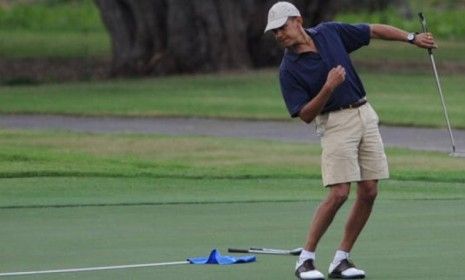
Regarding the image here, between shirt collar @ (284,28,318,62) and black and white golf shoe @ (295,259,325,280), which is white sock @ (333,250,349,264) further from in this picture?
shirt collar @ (284,28,318,62)

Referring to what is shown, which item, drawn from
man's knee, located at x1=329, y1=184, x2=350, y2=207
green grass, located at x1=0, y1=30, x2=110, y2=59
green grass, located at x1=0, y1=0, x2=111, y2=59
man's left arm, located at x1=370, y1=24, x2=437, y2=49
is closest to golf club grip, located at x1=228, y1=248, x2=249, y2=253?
man's knee, located at x1=329, y1=184, x2=350, y2=207

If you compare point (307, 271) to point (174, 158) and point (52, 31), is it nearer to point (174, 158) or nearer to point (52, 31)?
point (174, 158)

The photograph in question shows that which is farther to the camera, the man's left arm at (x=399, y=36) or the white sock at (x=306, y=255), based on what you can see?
the man's left arm at (x=399, y=36)

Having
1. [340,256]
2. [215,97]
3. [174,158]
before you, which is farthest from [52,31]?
[340,256]

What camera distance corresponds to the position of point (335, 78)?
406 inches

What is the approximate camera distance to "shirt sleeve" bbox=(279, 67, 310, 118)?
10523 millimetres

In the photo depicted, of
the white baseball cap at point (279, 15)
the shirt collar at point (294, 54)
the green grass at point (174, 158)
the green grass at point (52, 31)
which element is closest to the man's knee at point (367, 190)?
the shirt collar at point (294, 54)

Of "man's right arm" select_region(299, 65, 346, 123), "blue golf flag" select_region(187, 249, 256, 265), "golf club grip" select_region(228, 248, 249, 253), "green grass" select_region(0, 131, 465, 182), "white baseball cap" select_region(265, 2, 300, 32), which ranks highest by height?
"white baseball cap" select_region(265, 2, 300, 32)

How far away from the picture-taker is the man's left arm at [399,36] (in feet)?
36.2

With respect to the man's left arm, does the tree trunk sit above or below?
above

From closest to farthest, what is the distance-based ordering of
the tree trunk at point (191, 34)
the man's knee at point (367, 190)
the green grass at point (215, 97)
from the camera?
the man's knee at point (367, 190)
the green grass at point (215, 97)
the tree trunk at point (191, 34)

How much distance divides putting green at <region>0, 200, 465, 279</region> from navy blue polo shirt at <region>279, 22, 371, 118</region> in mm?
1222

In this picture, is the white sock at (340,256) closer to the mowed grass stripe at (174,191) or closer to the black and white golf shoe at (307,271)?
the black and white golf shoe at (307,271)

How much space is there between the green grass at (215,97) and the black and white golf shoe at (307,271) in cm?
1564
